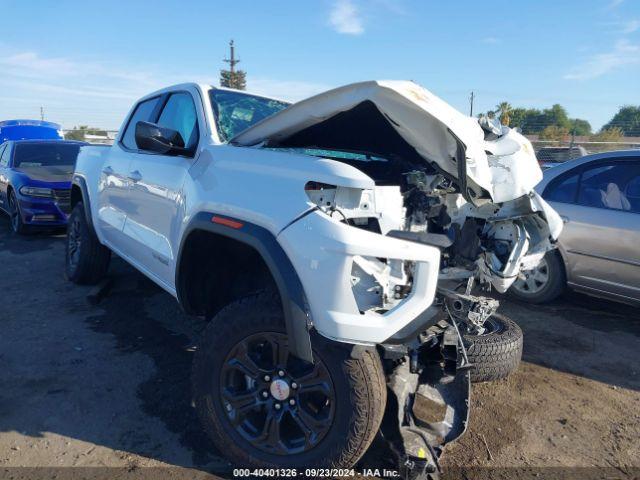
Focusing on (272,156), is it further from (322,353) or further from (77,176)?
(77,176)

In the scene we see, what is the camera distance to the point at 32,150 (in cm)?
943

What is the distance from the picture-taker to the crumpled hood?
2.48 m

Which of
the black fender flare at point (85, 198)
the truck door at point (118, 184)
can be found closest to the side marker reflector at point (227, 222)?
the truck door at point (118, 184)

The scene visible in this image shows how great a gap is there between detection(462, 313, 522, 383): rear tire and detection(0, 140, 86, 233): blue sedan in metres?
7.13

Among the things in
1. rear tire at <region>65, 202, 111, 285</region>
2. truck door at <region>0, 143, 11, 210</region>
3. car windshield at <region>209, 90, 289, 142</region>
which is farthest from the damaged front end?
truck door at <region>0, 143, 11, 210</region>

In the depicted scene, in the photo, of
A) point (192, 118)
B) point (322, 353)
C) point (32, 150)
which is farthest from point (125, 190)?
point (32, 150)

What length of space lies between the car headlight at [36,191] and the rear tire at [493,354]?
7.43 metres

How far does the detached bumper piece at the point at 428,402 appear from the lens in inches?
96.1

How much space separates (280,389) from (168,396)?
119 centimetres

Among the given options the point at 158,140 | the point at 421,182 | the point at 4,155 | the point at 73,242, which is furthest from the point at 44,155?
the point at 421,182

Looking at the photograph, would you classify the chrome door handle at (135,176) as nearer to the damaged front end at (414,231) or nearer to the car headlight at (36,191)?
the damaged front end at (414,231)

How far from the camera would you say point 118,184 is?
438 centimetres

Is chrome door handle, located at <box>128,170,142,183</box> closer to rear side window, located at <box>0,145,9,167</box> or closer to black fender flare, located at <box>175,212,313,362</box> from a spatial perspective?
black fender flare, located at <box>175,212,313,362</box>

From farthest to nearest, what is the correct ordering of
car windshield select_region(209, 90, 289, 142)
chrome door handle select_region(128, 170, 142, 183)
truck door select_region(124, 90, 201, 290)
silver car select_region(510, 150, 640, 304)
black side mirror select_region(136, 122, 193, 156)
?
silver car select_region(510, 150, 640, 304) < chrome door handle select_region(128, 170, 142, 183) < car windshield select_region(209, 90, 289, 142) < truck door select_region(124, 90, 201, 290) < black side mirror select_region(136, 122, 193, 156)
